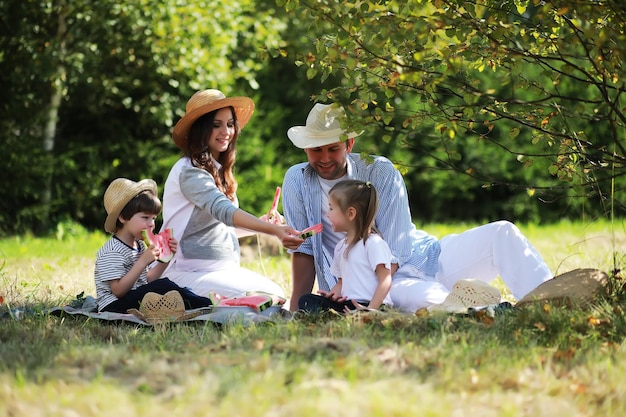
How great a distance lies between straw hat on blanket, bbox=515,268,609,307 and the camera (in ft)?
15.0

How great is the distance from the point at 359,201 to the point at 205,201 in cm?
91

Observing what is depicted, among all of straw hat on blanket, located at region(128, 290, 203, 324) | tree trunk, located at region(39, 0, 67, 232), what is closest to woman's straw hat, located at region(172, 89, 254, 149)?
straw hat on blanket, located at region(128, 290, 203, 324)

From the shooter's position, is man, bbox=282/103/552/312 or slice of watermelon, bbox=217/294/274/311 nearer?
Result: slice of watermelon, bbox=217/294/274/311

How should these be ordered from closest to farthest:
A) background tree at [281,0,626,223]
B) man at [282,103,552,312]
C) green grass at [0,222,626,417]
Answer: green grass at [0,222,626,417], background tree at [281,0,626,223], man at [282,103,552,312]

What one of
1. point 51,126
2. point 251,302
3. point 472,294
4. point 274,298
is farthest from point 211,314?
point 51,126

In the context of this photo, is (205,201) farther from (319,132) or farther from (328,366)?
(328,366)

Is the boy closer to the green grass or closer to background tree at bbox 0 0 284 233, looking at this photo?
the green grass

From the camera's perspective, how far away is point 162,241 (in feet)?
16.9

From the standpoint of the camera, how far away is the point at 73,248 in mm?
9039

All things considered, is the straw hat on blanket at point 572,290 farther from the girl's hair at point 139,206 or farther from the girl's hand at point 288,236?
the girl's hair at point 139,206

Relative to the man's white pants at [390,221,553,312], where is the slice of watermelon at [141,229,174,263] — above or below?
above

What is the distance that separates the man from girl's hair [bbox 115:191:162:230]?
0.82 m

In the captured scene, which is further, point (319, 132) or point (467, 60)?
point (319, 132)

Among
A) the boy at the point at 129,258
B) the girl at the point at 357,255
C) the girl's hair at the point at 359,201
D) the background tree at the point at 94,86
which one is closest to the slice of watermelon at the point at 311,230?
the girl at the point at 357,255
